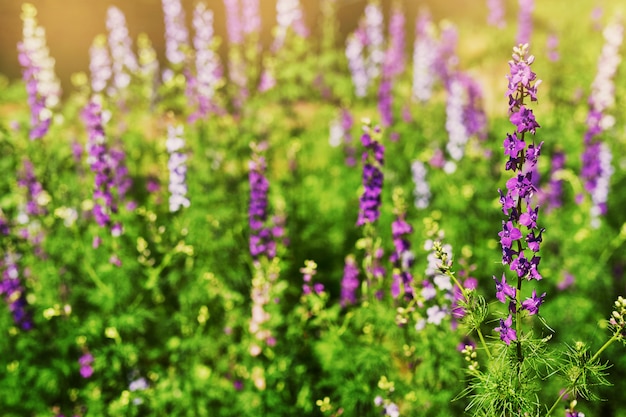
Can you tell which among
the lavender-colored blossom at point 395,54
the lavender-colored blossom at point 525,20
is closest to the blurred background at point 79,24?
the lavender-colored blossom at point 395,54

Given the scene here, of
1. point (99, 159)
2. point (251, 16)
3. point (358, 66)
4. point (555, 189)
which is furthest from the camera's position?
point (358, 66)

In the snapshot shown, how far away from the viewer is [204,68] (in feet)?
21.1

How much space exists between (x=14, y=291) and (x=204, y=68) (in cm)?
314

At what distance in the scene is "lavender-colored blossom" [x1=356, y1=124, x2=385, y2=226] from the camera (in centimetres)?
384

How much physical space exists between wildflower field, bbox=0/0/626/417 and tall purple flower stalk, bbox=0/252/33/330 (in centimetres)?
3

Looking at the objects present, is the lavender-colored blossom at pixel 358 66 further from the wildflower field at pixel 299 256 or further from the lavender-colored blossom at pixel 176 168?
the lavender-colored blossom at pixel 176 168

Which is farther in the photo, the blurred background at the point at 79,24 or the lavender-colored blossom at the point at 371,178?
the blurred background at the point at 79,24

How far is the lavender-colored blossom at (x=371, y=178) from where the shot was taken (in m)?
3.84

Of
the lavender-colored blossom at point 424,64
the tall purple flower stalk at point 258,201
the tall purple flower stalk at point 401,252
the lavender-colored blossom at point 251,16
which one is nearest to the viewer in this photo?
the tall purple flower stalk at point 401,252

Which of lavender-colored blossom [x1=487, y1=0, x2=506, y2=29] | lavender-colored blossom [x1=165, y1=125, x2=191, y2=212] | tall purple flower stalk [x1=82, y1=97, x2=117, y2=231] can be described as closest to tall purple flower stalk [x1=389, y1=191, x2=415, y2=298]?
lavender-colored blossom [x1=165, y1=125, x2=191, y2=212]

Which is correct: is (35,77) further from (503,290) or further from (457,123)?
(503,290)

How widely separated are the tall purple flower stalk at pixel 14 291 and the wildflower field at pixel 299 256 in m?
0.03

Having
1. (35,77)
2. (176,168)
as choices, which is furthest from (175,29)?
(176,168)

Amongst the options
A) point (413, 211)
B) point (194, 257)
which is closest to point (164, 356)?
point (194, 257)
